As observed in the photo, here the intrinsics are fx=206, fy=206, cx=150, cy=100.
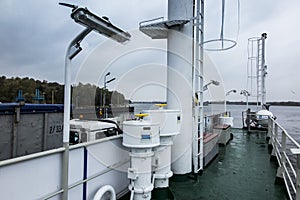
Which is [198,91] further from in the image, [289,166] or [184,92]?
[289,166]

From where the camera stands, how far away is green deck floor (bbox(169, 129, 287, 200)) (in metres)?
2.63

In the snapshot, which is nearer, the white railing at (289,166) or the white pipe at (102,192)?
the white pipe at (102,192)

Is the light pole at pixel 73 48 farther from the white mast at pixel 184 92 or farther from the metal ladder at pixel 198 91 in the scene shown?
the metal ladder at pixel 198 91

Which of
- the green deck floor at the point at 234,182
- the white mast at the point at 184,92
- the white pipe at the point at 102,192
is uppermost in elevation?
the white mast at the point at 184,92

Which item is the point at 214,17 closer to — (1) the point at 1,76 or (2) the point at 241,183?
(2) the point at 241,183

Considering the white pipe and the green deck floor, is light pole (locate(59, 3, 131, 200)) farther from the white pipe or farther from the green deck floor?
the green deck floor

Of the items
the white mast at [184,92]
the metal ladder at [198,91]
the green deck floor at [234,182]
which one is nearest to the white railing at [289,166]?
the green deck floor at [234,182]

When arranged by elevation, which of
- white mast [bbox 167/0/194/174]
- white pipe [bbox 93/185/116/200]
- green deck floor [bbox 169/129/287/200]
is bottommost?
green deck floor [bbox 169/129/287/200]

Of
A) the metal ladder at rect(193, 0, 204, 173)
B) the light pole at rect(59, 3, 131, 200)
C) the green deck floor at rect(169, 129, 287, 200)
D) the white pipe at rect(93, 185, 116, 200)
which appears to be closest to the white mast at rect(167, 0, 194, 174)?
the metal ladder at rect(193, 0, 204, 173)

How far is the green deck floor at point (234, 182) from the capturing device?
2.63 m

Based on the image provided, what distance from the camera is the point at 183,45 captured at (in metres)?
3.25

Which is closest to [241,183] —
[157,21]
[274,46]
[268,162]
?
[268,162]

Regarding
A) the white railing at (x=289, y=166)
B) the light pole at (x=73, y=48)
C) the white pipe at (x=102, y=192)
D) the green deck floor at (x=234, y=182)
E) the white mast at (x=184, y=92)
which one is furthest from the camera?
the white mast at (x=184, y=92)

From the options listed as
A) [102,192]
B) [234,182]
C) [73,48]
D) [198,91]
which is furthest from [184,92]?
[73,48]
